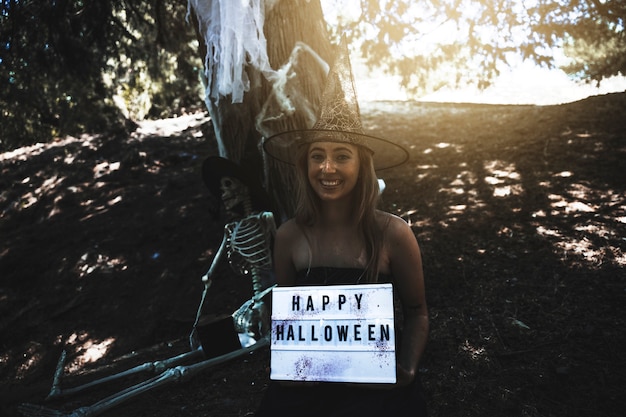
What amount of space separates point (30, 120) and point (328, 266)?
15.4m

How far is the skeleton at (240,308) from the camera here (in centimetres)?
327

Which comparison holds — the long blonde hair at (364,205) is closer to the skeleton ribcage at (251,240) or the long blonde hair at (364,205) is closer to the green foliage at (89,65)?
the skeleton ribcage at (251,240)

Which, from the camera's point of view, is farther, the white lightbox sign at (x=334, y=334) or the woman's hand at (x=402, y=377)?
the woman's hand at (x=402, y=377)

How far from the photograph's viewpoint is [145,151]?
934cm

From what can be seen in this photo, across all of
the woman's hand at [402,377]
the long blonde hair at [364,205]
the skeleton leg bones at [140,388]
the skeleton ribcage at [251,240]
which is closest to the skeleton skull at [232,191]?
the skeleton ribcage at [251,240]

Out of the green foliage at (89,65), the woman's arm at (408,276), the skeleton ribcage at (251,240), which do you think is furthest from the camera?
the green foliage at (89,65)

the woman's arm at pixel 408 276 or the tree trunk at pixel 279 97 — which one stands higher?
the tree trunk at pixel 279 97

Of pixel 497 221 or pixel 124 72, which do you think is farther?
pixel 124 72

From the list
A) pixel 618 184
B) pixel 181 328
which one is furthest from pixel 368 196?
pixel 618 184

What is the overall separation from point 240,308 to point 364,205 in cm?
215

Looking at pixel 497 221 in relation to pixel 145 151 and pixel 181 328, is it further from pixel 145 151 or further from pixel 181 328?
pixel 145 151

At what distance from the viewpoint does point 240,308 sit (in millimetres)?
3691

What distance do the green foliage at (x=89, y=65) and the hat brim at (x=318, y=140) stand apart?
3.02m

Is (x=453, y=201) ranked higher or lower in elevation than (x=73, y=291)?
higher
